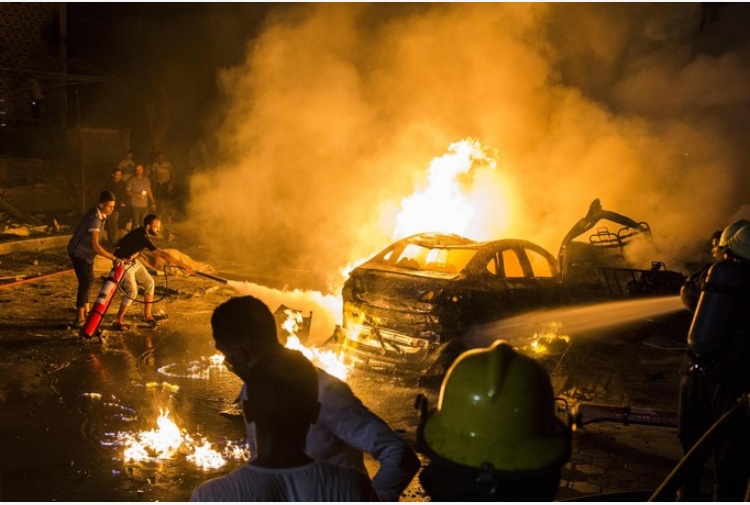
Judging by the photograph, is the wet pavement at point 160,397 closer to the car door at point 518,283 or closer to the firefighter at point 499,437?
the car door at point 518,283

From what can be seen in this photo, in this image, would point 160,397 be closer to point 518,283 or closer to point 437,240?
point 437,240

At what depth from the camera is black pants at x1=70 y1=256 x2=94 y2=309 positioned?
9487 millimetres

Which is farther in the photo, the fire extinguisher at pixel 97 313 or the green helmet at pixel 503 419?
the fire extinguisher at pixel 97 313

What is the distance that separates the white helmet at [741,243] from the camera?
14.9 ft

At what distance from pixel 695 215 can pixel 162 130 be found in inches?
628

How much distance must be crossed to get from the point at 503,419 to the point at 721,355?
3.13 metres

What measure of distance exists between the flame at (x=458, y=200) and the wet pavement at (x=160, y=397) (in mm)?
4621

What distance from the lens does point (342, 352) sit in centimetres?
870

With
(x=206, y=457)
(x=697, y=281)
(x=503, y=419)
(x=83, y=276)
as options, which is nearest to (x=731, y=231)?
(x=697, y=281)

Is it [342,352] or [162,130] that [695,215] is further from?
[162,130]

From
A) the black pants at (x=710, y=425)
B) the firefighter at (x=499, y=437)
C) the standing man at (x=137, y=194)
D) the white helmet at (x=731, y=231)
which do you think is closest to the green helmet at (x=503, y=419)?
the firefighter at (x=499, y=437)

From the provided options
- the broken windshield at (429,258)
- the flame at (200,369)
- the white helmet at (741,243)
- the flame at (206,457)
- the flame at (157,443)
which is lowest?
the flame at (206,457)

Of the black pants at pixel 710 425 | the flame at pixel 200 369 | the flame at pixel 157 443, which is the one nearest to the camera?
the black pants at pixel 710 425

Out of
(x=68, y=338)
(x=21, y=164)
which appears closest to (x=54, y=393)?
(x=68, y=338)
